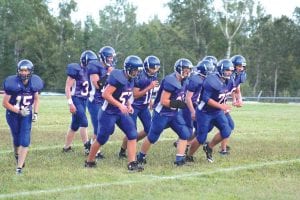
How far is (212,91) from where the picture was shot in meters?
10.0

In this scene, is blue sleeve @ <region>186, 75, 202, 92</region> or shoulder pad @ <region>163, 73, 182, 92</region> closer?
shoulder pad @ <region>163, 73, 182, 92</region>

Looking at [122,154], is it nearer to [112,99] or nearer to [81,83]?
[81,83]

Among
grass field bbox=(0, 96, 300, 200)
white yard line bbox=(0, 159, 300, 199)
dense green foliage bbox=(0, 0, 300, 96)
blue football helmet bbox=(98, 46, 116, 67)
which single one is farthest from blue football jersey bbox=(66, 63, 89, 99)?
dense green foliage bbox=(0, 0, 300, 96)

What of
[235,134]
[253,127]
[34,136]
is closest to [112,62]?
[34,136]

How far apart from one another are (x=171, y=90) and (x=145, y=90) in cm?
73

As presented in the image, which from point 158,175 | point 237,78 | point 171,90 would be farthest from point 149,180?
point 237,78

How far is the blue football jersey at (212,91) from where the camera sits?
9.97 m

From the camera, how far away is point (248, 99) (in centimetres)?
4547

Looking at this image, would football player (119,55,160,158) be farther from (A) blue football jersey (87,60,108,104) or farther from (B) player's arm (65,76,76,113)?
Result: (B) player's arm (65,76,76,113)

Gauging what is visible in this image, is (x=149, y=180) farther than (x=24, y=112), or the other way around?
(x=24, y=112)

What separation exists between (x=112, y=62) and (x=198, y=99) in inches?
68.6

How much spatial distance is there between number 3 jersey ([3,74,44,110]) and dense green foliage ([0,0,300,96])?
158 ft

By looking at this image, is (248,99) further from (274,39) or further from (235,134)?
(235,134)

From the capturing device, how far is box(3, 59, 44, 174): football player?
28.6ft
